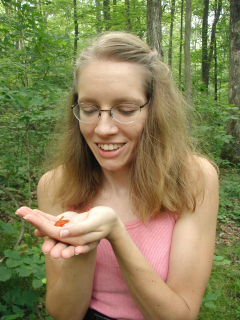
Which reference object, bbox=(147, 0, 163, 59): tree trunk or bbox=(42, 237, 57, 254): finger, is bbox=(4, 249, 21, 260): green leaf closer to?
bbox=(42, 237, 57, 254): finger

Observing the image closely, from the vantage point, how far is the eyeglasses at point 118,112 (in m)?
1.39

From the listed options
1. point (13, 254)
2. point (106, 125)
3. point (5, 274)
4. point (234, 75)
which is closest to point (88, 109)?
point (106, 125)

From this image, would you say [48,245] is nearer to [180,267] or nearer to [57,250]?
[57,250]

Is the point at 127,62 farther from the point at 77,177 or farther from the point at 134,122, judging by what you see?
the point at 77,177

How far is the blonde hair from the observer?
1460 millimetres

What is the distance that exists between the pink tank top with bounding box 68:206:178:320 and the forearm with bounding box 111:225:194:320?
0.44 ft

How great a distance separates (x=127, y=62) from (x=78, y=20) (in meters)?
10.6

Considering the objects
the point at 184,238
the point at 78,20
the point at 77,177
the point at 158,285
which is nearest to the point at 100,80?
the point at 77,177

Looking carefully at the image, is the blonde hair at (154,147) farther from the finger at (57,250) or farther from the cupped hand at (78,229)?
the finger at (57,250)

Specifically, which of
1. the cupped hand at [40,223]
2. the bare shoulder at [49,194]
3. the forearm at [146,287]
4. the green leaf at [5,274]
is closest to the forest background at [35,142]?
the green leaf at [5,274]

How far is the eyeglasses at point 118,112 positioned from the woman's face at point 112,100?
2cm

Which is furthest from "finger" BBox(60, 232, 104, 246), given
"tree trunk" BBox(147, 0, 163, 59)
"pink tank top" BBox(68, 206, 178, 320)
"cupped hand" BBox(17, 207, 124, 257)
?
"tree trunk" BBox(147, 0, 163, 59)

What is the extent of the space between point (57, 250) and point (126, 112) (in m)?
0.78

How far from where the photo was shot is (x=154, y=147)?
1.51 m
